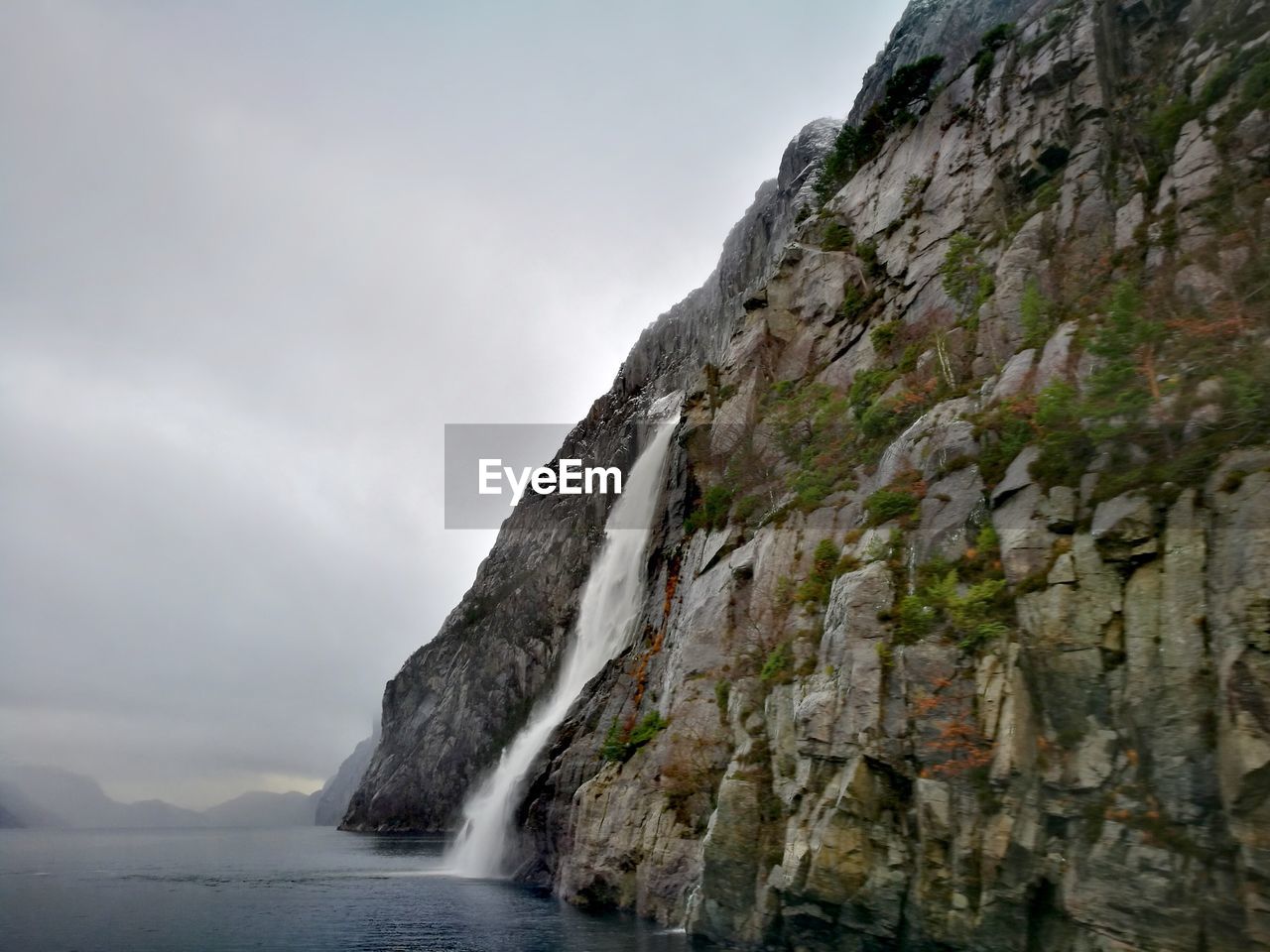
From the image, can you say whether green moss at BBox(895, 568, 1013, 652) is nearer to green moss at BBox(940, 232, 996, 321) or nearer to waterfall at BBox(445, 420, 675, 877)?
green moss at BBox(940, 232, 996, 321)

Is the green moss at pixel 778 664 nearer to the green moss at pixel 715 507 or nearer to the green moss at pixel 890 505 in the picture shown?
the green moss at pixel 890 505

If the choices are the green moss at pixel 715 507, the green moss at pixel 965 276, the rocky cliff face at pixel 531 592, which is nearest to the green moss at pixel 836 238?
the green moss at pixel 965 276

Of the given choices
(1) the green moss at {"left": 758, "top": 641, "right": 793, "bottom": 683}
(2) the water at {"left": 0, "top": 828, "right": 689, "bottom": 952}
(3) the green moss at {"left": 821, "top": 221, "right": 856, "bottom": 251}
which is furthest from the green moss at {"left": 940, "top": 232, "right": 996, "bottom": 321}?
(2) the water at {"left": 0, "top": 828, "right": 689, "bottom": 952}

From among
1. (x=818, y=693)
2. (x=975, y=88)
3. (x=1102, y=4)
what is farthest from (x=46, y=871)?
(x=1102, y=4)

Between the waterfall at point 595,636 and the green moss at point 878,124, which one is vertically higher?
the green moss at point 878,124

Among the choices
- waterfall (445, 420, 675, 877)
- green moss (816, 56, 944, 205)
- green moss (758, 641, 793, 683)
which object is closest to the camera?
green moss (758, 641, 793, 683)
